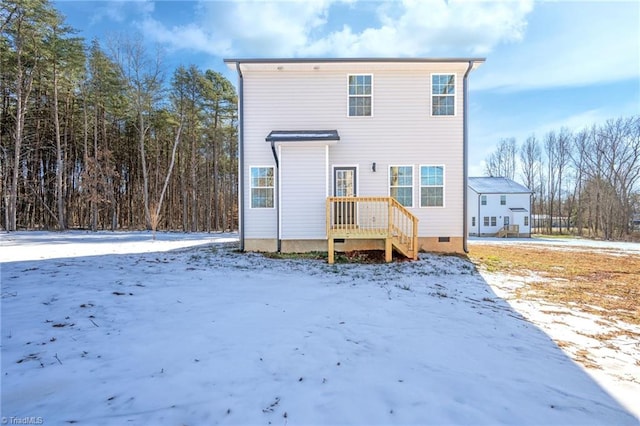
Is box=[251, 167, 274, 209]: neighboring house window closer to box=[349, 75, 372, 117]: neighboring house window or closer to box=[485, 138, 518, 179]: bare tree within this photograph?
box=[349, 75, 372, 117]: neighboring house window

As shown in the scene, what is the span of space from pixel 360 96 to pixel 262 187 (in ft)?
14.2

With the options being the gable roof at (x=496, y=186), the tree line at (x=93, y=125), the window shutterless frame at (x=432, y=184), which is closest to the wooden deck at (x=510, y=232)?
the gable roof at (x=496, y=186)

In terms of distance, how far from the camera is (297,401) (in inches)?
76.5

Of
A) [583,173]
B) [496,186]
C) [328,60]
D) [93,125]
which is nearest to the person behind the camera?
[328,60]

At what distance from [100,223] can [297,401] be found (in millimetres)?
27671

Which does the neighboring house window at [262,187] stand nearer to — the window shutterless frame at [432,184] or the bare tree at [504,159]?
the window shutterless frame at [432,184]

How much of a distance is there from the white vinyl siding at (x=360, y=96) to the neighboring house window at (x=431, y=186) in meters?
2.63

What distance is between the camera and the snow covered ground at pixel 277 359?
1.87 m

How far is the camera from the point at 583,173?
31.8 m

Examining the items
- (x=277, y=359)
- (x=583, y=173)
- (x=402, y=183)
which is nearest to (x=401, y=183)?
(x=402, y=183)

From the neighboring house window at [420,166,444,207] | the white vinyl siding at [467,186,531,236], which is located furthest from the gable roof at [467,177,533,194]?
the neighboring house window at [420,166,444,207]

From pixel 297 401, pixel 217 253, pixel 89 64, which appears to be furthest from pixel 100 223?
pixel 297 401

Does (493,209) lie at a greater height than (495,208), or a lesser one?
lesser

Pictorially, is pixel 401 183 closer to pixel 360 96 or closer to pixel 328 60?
pixel 360 96
